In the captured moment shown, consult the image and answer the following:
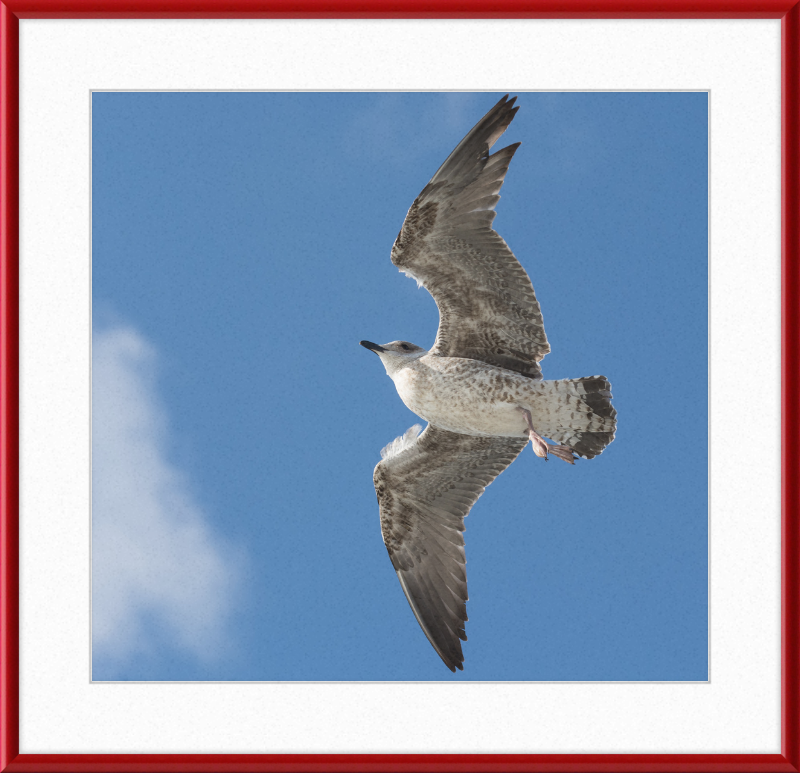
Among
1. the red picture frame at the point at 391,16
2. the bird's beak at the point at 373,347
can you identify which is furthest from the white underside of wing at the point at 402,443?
the red picture frame at the point at 391,16

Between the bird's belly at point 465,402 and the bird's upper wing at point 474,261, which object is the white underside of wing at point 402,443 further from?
the bird's upper wing at point 474,261

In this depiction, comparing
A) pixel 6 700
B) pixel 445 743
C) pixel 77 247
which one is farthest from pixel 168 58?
pixel 445 743

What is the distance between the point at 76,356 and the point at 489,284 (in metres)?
3.05

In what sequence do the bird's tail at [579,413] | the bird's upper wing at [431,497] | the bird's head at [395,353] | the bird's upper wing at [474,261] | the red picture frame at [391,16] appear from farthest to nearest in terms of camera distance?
the bird's upper wing at [431,497]
the bird's head at [395,353]
the bird's tail at [579,413]
the bird's upper wing at [474,261]
the red picture frame at [391,16]

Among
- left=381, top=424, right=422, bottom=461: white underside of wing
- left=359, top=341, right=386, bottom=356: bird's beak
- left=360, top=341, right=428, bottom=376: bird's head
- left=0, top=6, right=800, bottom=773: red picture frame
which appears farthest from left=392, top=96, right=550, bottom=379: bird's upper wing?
left=0, top=6, right=800, bottom=773: red picture frame

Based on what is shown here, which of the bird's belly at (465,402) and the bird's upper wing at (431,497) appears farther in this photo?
the bird's upper wing at (431,497)

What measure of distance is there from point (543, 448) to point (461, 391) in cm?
76

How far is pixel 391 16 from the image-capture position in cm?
482

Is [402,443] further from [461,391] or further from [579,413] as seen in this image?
[579,413]

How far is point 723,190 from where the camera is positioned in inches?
196

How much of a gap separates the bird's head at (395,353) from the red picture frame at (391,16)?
2748mm

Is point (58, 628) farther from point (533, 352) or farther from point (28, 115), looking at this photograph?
point (533, 352)

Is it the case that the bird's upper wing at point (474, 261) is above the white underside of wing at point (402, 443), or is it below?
above

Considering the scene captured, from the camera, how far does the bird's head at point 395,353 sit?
6746mm
